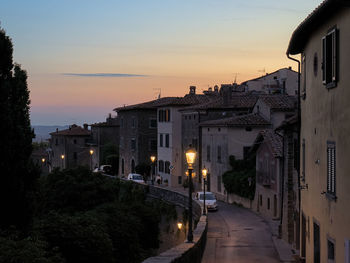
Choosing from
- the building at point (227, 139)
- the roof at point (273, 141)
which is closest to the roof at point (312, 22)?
the roof at point (273, 141)

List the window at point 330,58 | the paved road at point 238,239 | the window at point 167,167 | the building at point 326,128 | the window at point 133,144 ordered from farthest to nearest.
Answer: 1. the window at point 133,144
2. the window at point 167,167
3. the paved road at point 238,239
4. the window at point 330,58
5. the building at point 326,128

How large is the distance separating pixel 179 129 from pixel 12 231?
4936 cm

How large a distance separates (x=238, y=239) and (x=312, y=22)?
19.0 metres

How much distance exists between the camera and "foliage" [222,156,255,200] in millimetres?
49153

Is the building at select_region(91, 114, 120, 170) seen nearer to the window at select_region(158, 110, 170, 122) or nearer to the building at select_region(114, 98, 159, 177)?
the building at select_region(114, 98, 159, 177)

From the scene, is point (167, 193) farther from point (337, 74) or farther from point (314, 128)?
point (337, 74)

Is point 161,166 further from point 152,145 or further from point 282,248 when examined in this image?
point 282,248

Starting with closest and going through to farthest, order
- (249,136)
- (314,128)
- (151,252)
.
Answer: (314,128)
(151,252)
(249,136)

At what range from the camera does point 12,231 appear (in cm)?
2070

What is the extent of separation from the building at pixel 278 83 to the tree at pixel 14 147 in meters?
45.7

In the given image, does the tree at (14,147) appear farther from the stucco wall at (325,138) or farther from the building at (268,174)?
the building at (268,174)

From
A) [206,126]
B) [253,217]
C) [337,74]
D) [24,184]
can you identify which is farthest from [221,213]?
[337,74]

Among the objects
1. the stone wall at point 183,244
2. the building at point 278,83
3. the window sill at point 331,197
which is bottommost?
the stone wall at point 183,244

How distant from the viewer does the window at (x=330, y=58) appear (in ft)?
44.5
